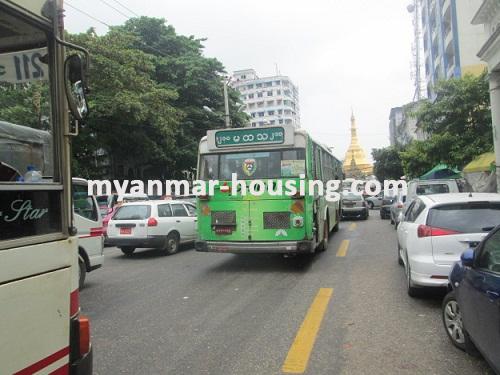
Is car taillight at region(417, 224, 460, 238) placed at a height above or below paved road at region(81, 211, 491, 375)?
above

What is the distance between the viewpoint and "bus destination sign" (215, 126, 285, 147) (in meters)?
9.69

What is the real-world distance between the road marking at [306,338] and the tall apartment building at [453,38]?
27.5 metres

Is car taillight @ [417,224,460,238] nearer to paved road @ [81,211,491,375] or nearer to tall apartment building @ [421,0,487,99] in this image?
paved road @ [81,211,491,375]

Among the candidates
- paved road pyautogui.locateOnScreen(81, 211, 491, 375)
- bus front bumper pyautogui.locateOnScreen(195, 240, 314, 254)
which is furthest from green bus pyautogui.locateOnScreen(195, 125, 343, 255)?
paved road pyautogui.locateOnScreen(81, 211, 491, 375)

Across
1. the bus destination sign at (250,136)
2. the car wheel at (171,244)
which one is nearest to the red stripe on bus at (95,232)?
the bus destination sign at (250,136)

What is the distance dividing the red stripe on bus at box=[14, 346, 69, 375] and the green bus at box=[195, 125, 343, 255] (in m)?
6.81

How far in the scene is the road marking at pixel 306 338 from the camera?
447 centimetres

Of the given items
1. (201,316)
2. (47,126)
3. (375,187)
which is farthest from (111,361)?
(375,187)

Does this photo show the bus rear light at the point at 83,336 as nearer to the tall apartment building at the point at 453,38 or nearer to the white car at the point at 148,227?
the white car at the point at 148,227

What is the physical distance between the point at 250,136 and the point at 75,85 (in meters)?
7.03

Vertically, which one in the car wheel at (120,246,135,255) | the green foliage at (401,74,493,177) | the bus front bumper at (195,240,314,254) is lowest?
the car wheel at (120,246,135,255)

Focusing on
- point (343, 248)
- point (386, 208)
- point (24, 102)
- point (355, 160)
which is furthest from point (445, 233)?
point (355, 160)

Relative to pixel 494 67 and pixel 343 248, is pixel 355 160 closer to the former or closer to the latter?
pixel 494 67

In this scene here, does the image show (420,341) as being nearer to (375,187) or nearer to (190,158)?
(190,158)
